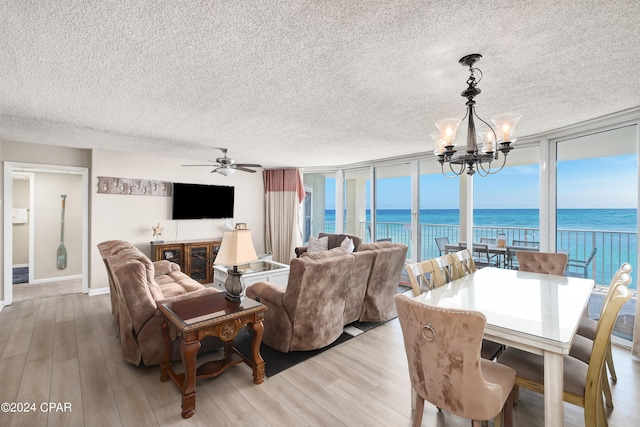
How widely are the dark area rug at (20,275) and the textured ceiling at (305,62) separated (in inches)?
141

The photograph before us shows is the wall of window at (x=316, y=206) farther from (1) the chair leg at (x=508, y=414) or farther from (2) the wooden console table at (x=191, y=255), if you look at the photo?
(1) the chair leg at (x=508, y=414)

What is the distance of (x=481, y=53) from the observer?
1.69 m

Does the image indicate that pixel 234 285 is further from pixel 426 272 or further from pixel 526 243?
pixel 526 243

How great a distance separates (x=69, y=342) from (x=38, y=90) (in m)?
2.42

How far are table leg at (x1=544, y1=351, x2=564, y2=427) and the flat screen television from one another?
18.0 ft

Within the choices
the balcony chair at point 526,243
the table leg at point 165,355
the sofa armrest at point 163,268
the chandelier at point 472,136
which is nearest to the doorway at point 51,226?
the sofa armrest at point 163,268

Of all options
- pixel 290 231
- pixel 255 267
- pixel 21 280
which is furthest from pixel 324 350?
pixel 21 280

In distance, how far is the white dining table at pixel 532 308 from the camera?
1.37 meters

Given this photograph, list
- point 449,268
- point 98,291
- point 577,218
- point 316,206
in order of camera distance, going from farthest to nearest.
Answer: point 316,206 < point 98,291 < point 577,218 < point 449,268

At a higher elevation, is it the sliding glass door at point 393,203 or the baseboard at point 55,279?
the sliding glass door at point 393,203

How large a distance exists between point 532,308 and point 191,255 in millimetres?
4947

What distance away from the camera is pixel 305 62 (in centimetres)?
182

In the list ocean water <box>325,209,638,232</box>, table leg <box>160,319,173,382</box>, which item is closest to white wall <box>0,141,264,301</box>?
table leg <box>160,319,173,382</box>

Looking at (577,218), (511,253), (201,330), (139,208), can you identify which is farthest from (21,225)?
(577,218)
